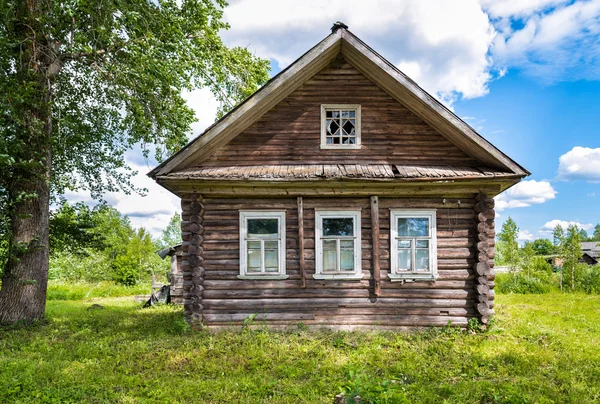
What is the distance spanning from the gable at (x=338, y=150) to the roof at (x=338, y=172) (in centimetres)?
25

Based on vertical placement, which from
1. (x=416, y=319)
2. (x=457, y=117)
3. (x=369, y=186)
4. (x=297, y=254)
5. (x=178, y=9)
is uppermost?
(x=178, y=9)

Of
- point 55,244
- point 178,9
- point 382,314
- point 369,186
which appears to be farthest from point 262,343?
point 178,9

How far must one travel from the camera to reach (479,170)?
29.3 ft

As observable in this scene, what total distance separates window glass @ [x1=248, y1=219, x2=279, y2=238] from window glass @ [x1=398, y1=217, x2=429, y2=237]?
3.27m

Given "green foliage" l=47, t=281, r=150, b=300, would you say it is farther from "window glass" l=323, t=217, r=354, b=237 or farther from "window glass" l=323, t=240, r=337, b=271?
A: "window glass" l=323, t=217, r=354, b=237

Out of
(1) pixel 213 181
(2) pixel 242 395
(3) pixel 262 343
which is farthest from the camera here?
(1) pixel 213 181

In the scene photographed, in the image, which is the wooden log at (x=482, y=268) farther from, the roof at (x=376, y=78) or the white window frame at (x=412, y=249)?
the roof at (x=376, y=78)

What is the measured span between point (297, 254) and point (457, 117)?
540 centimetres

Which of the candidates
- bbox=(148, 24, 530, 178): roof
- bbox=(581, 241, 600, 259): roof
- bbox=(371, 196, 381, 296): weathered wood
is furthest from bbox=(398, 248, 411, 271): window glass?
bbox=(581, 241, 600, 259): roof

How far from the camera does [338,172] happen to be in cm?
868

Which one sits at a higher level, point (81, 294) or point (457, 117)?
point (457, 117)

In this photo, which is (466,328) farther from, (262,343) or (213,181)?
(213,181)

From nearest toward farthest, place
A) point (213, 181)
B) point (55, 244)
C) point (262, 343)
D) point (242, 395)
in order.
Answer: point (242, 395), point (262, 343), point (213, 181), point (55, 244)

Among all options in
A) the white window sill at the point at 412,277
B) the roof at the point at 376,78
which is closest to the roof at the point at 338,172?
the roof at the point at 376,78
